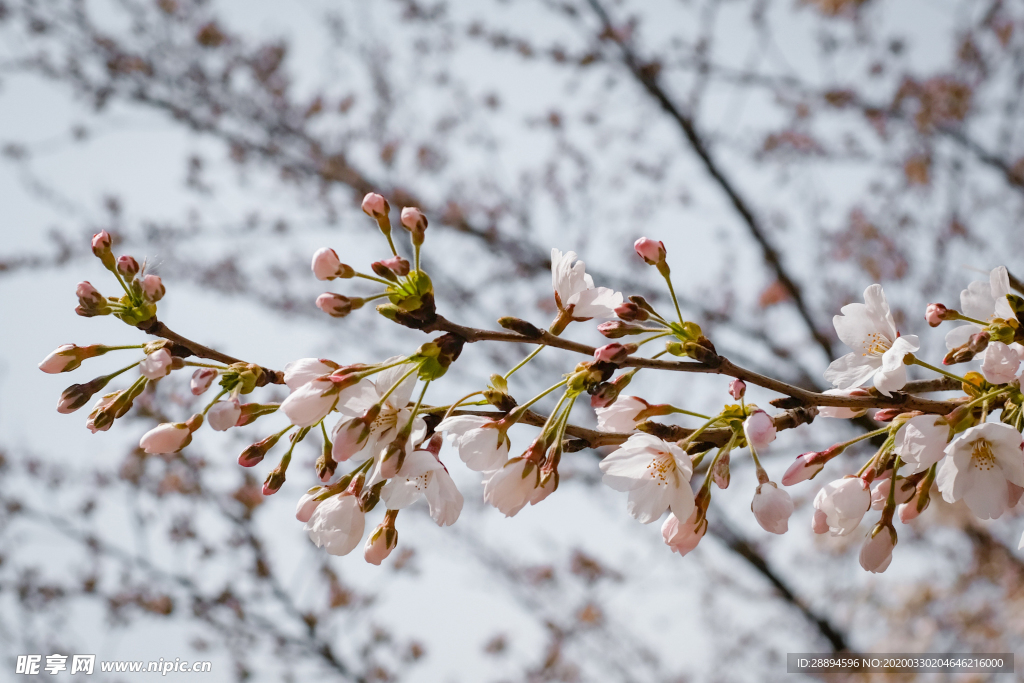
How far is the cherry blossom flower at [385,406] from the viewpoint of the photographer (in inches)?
31.5

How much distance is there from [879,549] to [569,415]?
0.46 meters

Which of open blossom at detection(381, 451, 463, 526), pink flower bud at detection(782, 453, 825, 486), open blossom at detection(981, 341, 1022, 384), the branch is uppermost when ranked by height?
the branch

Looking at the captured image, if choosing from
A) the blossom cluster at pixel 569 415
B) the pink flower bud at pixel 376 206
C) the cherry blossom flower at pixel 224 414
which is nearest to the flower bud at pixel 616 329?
the blossom cluster at pixel 569 415

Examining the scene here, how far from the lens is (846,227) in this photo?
227 inches

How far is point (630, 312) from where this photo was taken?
32.6 inches

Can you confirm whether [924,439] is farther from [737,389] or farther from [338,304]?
[338,304]

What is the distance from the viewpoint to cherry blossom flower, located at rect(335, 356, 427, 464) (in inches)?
31.5

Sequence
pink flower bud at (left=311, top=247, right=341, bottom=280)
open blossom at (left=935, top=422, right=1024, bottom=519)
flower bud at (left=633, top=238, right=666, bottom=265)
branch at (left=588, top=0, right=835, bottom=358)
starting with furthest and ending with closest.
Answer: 1. branch at (left=588, top=0, right=835, bottom=358)
2. flower bud at (left=633, top=238, right=666, bottom=265)
3. pink flower bud at (left=311, top=247, right=341, bottom=280)
4. open blossom at (left=935, top=422, right=1024, bottom=519)

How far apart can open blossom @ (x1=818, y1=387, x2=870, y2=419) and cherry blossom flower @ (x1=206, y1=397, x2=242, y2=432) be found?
0.73 metres

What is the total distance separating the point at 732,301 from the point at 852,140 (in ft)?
5.49

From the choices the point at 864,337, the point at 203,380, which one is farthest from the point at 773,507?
the point at 203,380

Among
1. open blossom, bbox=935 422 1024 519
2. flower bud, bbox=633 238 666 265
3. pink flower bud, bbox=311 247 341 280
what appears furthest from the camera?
flower bud, bbox=633 238 666 265

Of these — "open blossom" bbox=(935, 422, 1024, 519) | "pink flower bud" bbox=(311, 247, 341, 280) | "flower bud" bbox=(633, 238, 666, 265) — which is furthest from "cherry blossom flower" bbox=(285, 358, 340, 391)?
"open blossom" bbox=(935, 422, 1024, 519)

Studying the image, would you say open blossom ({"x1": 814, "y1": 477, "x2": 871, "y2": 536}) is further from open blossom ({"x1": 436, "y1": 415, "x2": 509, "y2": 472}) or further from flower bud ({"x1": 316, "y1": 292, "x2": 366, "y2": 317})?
flower bud ({"x1": 316, "y1": 292, "x2": 366, "y2": 317})
